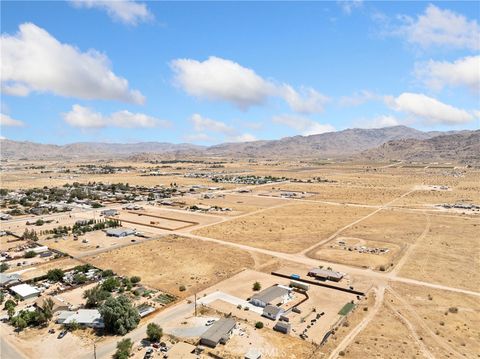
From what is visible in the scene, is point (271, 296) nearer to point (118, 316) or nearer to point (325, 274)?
point (325, 274)

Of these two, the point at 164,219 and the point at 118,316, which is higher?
the point at 164,219

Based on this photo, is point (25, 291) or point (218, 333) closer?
point (218, 333)

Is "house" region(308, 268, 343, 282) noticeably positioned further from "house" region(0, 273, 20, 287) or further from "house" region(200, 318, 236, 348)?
"house" region(0, 273, 20, 287)

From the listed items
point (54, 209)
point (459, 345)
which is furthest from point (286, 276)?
point (54, 209)

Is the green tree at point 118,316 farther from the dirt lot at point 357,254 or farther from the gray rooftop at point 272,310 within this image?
the dirt lot at point 357,254

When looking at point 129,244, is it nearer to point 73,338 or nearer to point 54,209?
point 73,338

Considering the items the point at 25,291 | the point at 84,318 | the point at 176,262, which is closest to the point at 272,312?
the point at 84,318

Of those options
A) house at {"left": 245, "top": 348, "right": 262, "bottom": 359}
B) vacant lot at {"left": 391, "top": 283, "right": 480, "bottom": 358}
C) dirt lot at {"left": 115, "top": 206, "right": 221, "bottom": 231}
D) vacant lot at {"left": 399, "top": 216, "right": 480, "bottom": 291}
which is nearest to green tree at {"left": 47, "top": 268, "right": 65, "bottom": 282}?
dirt lot at {"left": 115, "top": 206, "right": 221, "bottom": 231}
